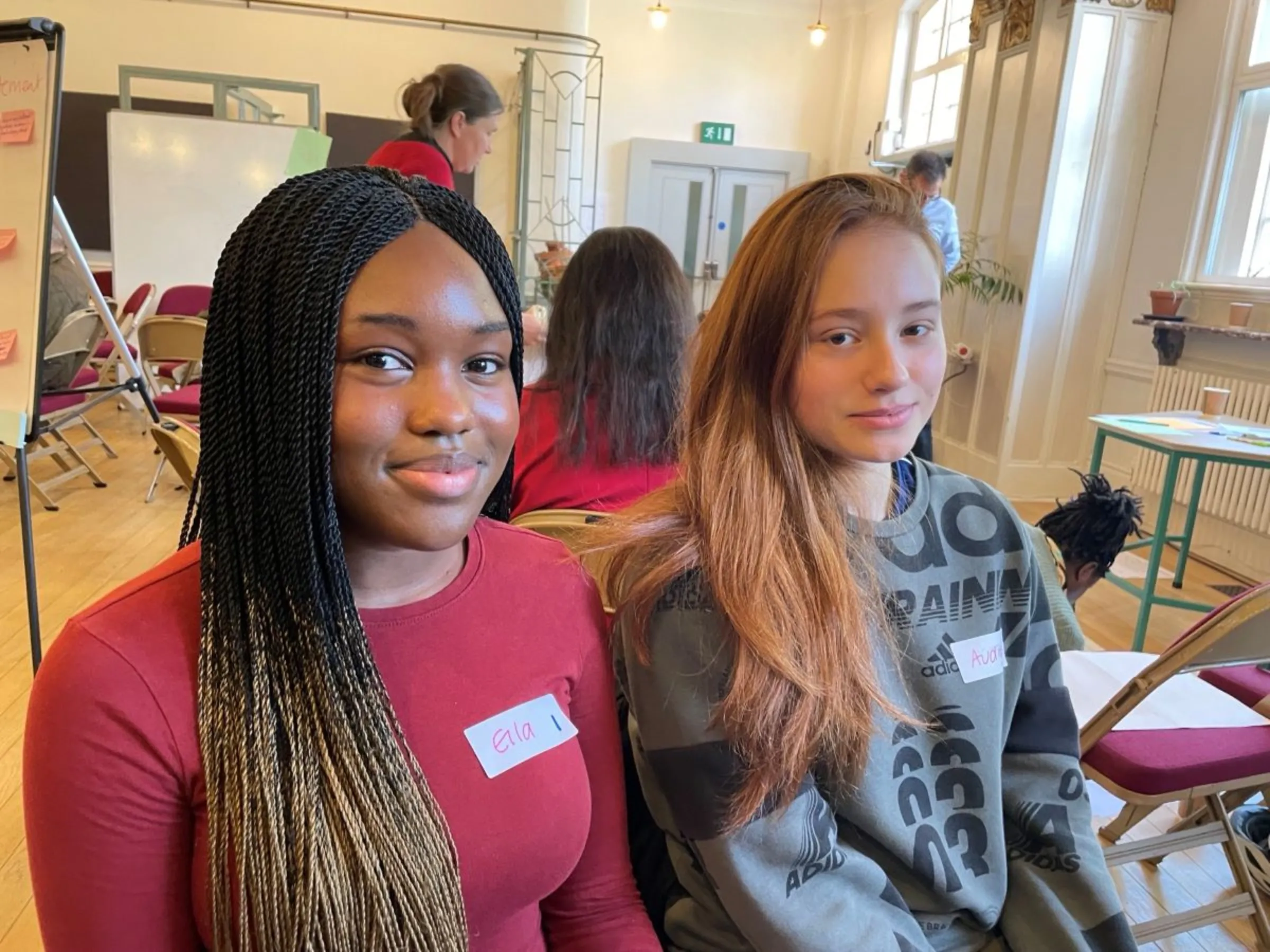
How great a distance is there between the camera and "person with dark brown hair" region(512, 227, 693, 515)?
1.72 m

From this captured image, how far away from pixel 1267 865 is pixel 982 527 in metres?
1.40

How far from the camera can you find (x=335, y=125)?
677 centimetres

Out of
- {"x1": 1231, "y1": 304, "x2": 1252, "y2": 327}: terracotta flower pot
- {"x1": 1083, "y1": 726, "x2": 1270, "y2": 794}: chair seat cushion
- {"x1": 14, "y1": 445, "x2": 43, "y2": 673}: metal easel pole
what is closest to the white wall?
{"x1": 1231, "y1": 304, "x2": 1252, "y2": 327}: terracotta flower pot

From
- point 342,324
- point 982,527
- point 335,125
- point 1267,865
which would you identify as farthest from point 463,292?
point 335,125

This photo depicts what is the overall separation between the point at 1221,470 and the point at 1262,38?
6.07 ft

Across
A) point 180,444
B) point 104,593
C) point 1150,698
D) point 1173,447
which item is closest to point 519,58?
point 104,593

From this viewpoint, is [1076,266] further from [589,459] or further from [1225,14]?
[589,459]

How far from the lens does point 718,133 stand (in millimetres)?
7891

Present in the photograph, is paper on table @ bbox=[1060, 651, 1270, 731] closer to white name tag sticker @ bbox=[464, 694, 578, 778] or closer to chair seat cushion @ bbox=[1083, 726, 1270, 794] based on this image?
chair seat cushion @ bbox=[1083, 726, 1270, 794]

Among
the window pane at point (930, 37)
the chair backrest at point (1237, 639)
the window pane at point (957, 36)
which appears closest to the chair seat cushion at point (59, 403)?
the chair backrest at point (1237, 639)

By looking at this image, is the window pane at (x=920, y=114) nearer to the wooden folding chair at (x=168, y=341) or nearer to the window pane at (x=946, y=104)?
the window pane at (x=946, y=104)

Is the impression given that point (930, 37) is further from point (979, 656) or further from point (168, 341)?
point (979, 656)

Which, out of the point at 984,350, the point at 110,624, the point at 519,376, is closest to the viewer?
the point at 110,624

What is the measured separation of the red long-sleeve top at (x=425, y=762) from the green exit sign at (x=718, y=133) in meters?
7.70
